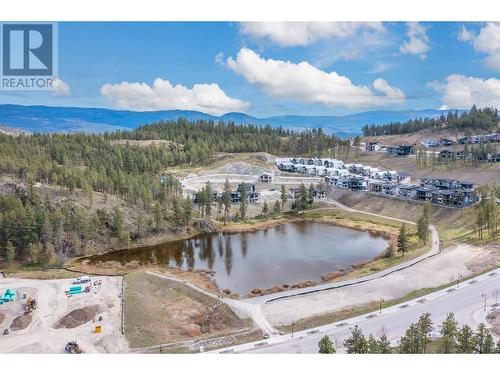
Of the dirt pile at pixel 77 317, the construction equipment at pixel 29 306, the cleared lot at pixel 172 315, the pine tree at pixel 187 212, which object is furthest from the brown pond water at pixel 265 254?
the construction equipment at pixel 29 306

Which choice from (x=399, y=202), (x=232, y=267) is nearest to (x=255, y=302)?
(x=232, y=267)

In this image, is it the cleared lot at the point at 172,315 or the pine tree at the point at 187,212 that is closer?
the cleared lot at the point at 172,315

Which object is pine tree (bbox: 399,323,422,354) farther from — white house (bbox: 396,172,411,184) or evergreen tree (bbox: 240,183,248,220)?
white house (bbox: 396,172,411,184)

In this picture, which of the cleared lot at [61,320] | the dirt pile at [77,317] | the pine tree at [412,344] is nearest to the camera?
the pine tree at [412,344]

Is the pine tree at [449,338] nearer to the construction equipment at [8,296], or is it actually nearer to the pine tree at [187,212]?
the construction equipment at [8,296]

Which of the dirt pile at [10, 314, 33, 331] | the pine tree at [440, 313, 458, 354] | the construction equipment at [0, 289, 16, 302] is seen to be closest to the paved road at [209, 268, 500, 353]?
the pine tree at [440, 313, 458, 354]

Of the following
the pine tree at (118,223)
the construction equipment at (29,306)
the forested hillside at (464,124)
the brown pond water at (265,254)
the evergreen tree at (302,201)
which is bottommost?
the construction equipment at (29,306)

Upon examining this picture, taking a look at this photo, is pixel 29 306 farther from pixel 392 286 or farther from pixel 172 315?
pixel 392 286
